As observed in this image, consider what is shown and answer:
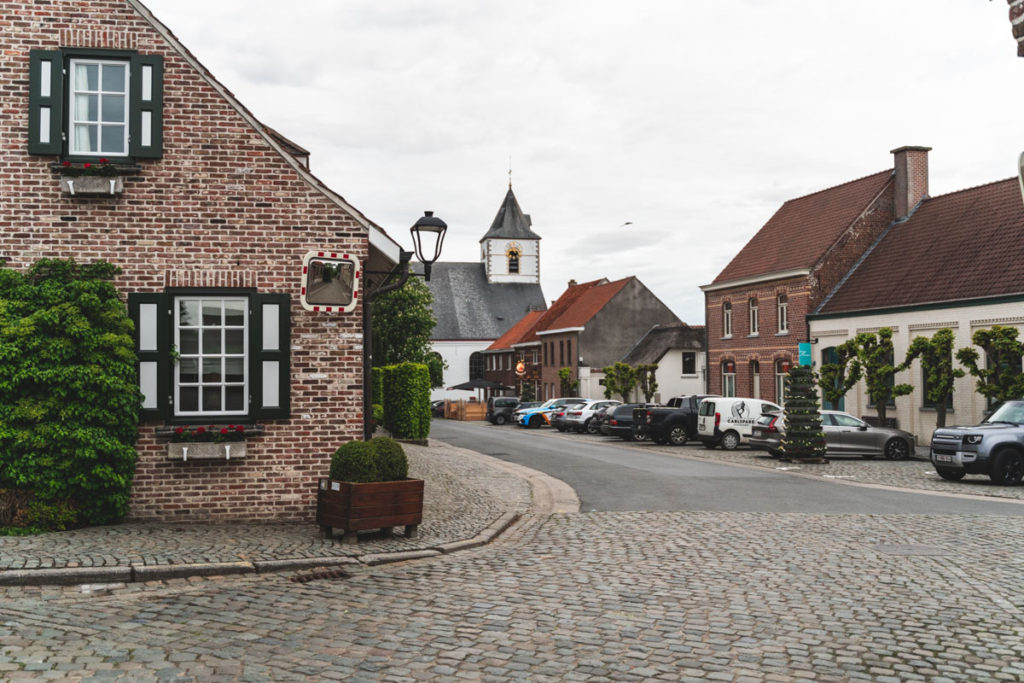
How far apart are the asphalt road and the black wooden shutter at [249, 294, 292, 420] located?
5.34 m

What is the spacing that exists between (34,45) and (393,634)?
8997 millimetres

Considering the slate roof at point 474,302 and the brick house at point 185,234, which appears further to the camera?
the slate roof at point 474,302

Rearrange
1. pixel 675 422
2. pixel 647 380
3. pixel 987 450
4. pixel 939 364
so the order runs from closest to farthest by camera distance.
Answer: pixel 987 450, pixel 939 364, pixel 675 422, pixel 647 380

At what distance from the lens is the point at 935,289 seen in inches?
1308

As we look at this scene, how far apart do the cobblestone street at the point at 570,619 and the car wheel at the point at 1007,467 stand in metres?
9.07

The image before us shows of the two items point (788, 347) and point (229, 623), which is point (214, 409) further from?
point (788, 347)

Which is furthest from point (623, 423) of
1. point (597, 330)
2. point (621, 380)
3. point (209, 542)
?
point (597, 330)

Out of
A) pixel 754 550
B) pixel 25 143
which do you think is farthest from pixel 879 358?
pixel 25 143

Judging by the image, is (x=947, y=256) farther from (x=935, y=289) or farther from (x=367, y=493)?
(x=367, y=493)

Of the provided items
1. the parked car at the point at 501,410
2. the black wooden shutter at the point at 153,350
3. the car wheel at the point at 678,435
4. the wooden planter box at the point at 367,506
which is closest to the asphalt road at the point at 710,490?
the wooden planter box at the point at 367,506

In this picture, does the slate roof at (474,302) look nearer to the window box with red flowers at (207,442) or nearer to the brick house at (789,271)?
the brick house at (789,271)

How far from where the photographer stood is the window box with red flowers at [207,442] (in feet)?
39.2

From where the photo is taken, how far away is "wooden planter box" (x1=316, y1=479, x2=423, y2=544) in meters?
11.1

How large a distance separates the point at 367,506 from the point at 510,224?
9394 centimetres
